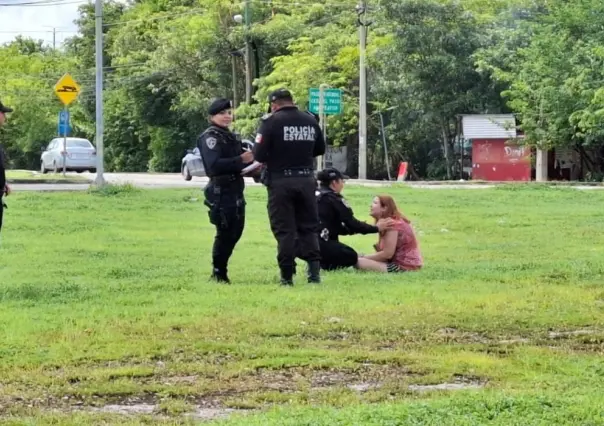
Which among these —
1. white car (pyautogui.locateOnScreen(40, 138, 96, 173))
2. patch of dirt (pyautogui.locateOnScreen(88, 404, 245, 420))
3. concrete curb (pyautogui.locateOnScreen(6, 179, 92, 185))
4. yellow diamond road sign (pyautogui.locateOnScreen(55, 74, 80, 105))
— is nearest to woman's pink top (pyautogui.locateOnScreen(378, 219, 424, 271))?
patch of dirt (pyautogui.locateOnScreen(88, 404, 245, 420))

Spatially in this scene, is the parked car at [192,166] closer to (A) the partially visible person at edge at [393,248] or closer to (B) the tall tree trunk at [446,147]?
(B) the tall tree trunk at [446,147]

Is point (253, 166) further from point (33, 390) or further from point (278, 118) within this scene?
point (33, 390)

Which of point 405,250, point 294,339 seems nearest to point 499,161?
point 405,250

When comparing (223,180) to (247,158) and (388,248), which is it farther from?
(388,248)

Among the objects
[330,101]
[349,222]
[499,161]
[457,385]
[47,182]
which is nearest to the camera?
[457,385]

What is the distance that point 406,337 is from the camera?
6.54m

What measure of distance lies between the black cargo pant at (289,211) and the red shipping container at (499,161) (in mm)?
29275

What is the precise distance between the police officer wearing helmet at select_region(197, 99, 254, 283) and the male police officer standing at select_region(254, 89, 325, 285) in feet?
0.78

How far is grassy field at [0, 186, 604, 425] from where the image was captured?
4723 mm

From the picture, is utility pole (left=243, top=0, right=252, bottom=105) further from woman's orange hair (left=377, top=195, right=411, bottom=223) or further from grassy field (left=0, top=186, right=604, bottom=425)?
woman's orange hair (left=377, top=195, right=411, bottom=223)

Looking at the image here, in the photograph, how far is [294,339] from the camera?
642 centimetres

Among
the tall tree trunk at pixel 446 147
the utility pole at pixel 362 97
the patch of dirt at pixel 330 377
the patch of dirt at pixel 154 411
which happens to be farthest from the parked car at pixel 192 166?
the patch of dirt at pixel 154 411

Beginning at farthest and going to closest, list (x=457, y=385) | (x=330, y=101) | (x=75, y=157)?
(x=75, y=157) < (x=330, y=101) < (x=457, y=385)

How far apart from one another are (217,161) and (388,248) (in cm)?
233
